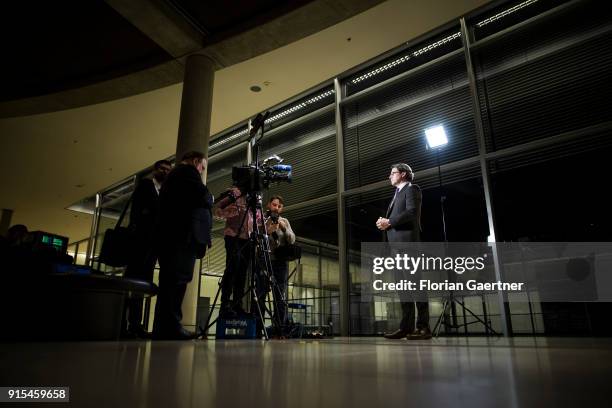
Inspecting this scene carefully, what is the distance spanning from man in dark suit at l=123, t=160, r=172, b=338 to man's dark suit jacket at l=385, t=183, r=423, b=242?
1.64 m

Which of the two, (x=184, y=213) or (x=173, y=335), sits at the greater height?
(x=184, y=213)

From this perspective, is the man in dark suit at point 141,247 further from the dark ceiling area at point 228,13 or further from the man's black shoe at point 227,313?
the dark ceiling area at point 228,13

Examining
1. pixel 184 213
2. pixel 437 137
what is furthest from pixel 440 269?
pixel 184 213

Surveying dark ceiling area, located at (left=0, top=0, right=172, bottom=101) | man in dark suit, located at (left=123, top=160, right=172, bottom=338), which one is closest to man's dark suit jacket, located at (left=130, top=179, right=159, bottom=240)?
man in dark suit, located at (left=123, top=160, right=172, bottom=338)

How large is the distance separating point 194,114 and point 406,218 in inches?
102

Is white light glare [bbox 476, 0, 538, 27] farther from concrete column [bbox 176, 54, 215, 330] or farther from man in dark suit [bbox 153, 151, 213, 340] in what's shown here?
man in dark suit [bbox 153, 151, 213, 340]

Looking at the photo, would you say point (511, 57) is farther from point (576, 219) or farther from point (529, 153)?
point (576, 219)

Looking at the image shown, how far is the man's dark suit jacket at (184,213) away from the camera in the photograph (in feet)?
7.12

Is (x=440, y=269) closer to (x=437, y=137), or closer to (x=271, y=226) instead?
(x=437, y=137)

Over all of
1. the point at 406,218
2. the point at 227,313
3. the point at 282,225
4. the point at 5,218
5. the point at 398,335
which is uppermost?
the point at 5,218

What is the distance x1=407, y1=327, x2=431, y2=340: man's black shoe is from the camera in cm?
243

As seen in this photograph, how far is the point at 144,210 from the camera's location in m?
2.79

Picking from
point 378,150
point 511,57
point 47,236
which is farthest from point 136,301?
point 511,57

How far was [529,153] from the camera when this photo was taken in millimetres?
3428
